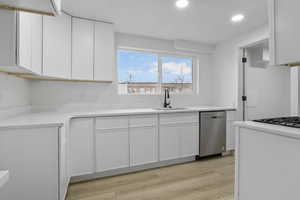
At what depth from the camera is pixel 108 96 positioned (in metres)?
2.96

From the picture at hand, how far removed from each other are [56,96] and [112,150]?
123 cm

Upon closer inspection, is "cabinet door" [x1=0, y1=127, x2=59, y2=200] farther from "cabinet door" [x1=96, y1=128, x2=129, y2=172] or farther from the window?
the window

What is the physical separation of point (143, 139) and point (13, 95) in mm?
1720

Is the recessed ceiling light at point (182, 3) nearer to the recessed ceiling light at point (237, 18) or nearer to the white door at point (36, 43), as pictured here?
the recessed ceiling light at point (237, 18)

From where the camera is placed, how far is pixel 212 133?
3025 millimetres

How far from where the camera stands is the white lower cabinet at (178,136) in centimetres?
266

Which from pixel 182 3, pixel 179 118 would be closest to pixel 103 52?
pixel 182 3

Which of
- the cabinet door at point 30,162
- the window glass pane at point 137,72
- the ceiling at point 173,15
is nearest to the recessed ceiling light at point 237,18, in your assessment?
the ceiling at point 173,15

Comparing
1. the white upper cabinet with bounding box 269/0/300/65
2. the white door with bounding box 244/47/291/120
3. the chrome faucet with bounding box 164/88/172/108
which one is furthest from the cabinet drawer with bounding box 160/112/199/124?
the white upper cabinet with bounding box 269/0/300/65

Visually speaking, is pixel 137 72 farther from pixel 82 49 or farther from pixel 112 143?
pixel 112 143

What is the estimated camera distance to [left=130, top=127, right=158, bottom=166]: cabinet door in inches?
96.5

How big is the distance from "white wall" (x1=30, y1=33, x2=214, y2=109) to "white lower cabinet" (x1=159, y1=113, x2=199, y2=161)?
68 centimetres

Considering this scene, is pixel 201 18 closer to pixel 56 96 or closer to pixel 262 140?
pixel 262 140

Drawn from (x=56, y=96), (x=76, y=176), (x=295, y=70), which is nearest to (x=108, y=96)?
(x=56, y=96)
